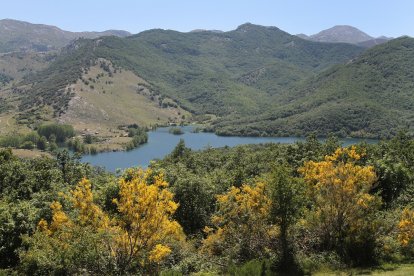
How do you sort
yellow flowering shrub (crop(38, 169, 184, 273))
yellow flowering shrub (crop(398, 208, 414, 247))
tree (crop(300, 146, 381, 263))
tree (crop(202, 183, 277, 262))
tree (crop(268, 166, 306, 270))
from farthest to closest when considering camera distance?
1. tree (crop(202, 183, 277, 262))
2. tree (crop(300, 146, 381, 263))
3. yellow flowering shrub (crop(398, 208, 414, 247))
4. tree (crop(268, 166, 306, 270))
5. yellow flowering shrub (crop(38, 169, 184, 273))

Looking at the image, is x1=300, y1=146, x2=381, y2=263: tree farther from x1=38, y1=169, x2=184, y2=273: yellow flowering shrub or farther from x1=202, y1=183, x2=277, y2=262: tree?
x1=38, y1=169, x2=184, y2=273: yellow flowering shrub

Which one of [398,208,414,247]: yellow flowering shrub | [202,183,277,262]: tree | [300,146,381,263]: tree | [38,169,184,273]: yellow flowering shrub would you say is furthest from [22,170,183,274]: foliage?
[398,208,414,247]: yellow flowering shrub

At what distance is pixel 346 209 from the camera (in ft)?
77.2

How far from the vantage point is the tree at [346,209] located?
76.9ft

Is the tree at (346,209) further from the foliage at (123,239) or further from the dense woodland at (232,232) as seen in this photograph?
the foliage at (123,239)

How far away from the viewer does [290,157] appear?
61.7 meters

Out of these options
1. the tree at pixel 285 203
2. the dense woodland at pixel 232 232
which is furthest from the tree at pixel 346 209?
the tree at pixel 285 203

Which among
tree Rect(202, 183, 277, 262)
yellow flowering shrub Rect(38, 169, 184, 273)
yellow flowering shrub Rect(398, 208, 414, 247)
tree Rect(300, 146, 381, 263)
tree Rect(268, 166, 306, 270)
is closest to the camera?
yellow flowering shrub Rect(38, 169, 184, 273)

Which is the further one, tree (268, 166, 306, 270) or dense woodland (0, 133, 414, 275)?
tree (268, 166, 306, 270)

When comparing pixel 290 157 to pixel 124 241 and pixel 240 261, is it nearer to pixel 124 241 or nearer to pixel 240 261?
pixel 240 261

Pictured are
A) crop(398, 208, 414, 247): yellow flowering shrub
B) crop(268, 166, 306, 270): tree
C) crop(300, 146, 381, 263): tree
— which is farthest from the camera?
crop(300, 146, 381, 263): tree

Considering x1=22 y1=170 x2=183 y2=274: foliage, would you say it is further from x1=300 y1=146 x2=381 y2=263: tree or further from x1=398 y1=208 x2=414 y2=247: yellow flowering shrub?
x1=398 y1=208 x2=414 y2=247: yellow flowering shrub

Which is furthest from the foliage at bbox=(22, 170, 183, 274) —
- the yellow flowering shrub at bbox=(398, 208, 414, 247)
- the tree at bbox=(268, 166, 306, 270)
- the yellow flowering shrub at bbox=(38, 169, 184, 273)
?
the yellow flowering shrub at bbox=(398, 208, 414, 247)

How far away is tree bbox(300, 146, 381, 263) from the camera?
23453mm
